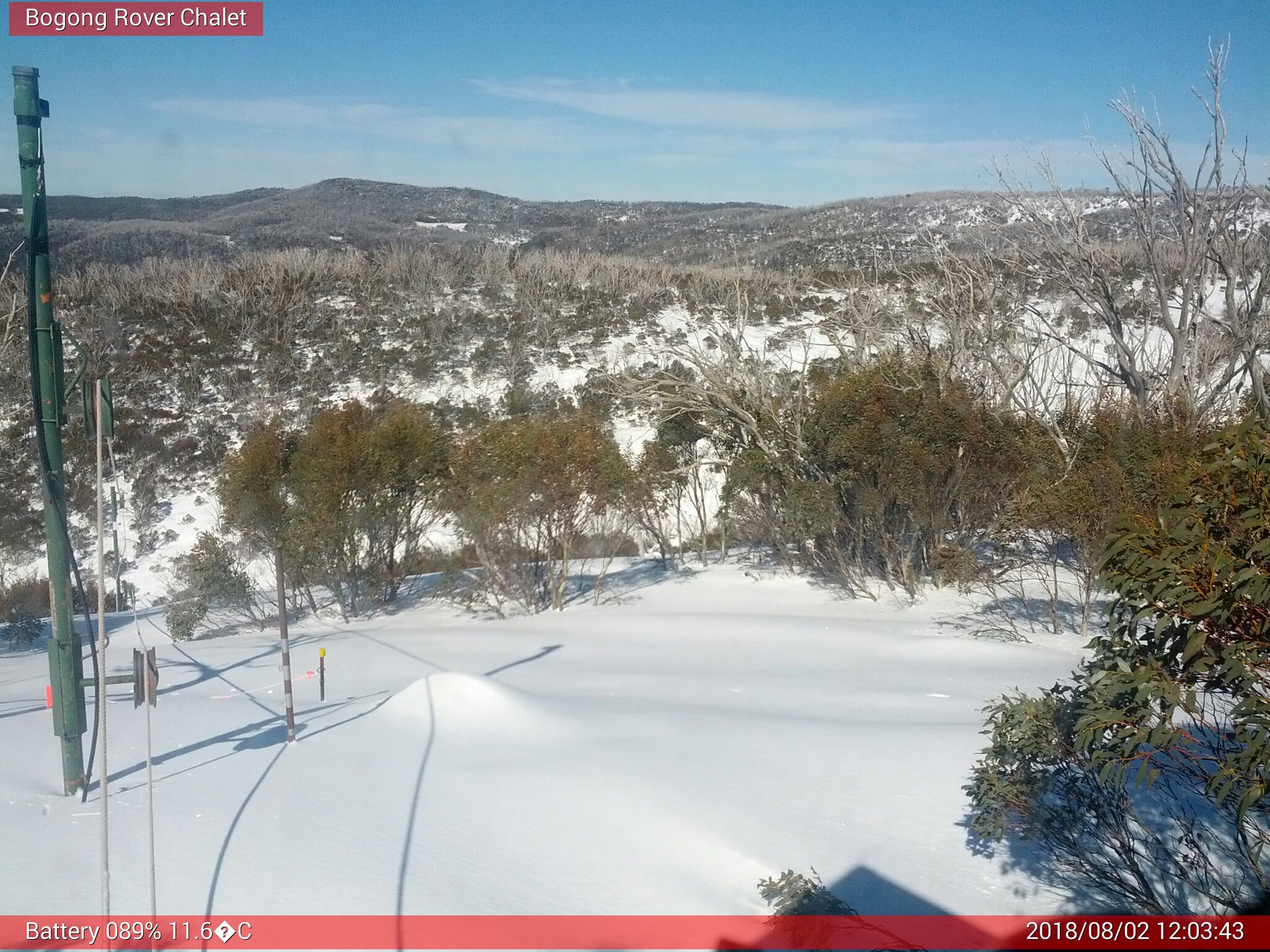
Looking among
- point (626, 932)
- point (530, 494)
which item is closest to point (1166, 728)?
point (626, 932)

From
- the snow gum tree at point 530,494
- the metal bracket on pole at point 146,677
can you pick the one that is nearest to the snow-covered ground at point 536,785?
the metal bracket on pole at point 146,677

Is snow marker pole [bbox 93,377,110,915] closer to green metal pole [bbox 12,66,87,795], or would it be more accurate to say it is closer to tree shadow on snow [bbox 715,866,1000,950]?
→ green metal pole [bbox 12,66,87,795]

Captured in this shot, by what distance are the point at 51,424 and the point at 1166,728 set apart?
256 inches

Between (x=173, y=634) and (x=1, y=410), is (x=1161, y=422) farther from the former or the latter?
(x=1, y=410)

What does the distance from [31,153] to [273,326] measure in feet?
95.0

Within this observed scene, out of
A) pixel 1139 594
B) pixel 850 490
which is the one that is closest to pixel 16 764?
pixel 1139 594

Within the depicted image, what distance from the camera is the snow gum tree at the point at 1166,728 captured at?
12.7 feet

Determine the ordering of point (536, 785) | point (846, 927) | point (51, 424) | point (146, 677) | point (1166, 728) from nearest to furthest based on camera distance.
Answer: point (1166, 728)
point (846, 927)
point (146, 677)
point (51, 424)
point (536, 785)

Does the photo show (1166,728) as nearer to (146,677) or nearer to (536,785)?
(536,785)

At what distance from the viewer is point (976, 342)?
66.4 ft

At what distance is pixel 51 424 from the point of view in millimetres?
6328

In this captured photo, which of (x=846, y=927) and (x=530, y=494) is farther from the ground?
(x=530, y=494)

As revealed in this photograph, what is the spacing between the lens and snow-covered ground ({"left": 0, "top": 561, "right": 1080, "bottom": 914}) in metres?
5.12

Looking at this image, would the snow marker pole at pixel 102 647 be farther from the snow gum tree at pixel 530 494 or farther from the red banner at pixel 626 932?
the snow gum tree at pixel 530 494
